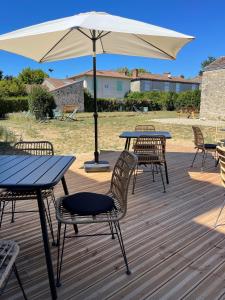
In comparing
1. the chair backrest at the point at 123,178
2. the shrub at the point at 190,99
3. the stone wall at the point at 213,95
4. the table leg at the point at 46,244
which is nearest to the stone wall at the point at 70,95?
the shrub at the point at 190,99

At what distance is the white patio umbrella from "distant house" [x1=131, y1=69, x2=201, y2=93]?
3563 cm

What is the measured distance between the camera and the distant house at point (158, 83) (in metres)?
40.2

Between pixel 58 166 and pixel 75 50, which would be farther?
pixel 75 50

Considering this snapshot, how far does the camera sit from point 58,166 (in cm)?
217

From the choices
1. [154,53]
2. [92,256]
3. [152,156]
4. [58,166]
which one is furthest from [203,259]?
[154,53]

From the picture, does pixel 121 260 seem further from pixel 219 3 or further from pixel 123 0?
pixel 219 3

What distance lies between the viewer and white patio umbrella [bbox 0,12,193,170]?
10.4ft

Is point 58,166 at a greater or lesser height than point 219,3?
lesser

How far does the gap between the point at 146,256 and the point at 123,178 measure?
70cm

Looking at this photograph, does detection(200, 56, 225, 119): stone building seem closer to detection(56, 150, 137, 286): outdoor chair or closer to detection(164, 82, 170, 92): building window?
detection(56, 150, 137, 286): outdoor chair

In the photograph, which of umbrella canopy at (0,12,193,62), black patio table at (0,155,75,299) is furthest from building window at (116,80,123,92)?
black patio table at (0,155,75,299)

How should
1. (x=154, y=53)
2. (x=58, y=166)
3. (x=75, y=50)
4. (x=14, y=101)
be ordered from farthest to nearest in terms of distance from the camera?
(x=14, y=101)
(x=75, y=50)
(x=154, y=53)
(x=58, y=166)

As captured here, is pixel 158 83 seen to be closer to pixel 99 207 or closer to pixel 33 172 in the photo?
pixel 99 207

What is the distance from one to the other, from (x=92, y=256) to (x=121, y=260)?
24 centimetres
